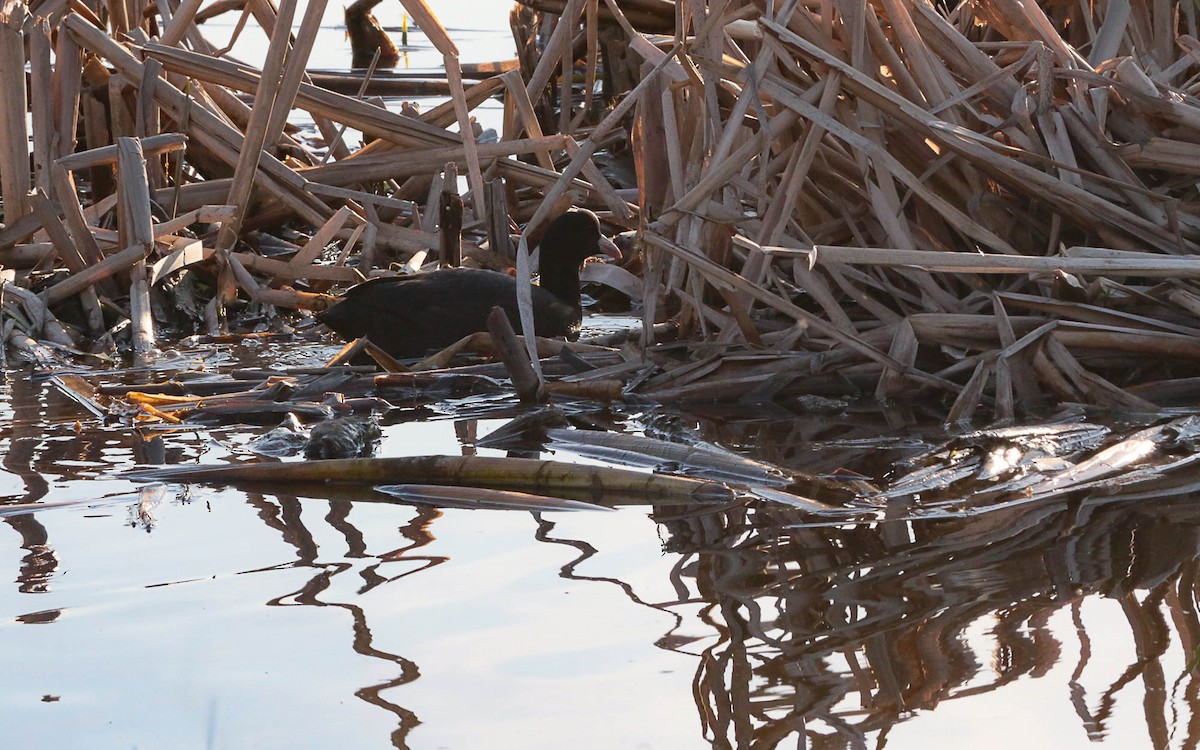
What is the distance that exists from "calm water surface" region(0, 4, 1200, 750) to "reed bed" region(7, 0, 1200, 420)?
1.07 meters

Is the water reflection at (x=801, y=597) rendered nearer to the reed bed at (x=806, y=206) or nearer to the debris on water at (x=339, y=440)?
the debris on water at (x=339, y=440)

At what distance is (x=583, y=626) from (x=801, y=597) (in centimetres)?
36

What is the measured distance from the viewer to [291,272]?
18.2ft

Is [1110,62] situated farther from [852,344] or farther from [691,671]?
[691,671]

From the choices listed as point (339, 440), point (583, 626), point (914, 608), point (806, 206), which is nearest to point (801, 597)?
point (914, 608)

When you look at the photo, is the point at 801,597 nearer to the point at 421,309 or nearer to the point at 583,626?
the point at 583,626

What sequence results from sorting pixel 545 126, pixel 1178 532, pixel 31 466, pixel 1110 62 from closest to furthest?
pixel 1178 532, pixel 31 466, pixel 1110 62, pixel 545 126

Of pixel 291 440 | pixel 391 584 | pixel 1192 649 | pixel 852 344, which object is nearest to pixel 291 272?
pixel 291 440

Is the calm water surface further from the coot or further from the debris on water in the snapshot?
the coot

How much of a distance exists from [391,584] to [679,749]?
0.75m

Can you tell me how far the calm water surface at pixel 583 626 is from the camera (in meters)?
1.82

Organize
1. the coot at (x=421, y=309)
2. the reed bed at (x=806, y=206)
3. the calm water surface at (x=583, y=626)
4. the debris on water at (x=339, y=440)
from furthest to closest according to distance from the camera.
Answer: the coot at (x=421, y=309)
the reed bed at (x=806, y=206)
the debris on water at (x=339, y=440)
the calm water surface at (x=583, y=626)

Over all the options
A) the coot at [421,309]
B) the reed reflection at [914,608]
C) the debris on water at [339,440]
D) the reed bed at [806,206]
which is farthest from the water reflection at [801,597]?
the coot at [421,309]

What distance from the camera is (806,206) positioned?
4.67m
